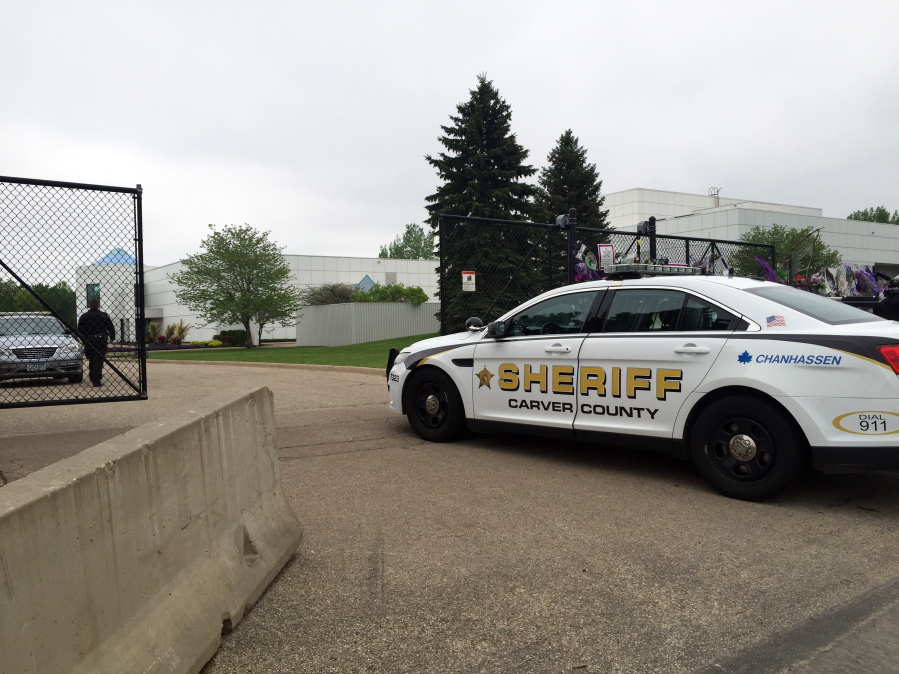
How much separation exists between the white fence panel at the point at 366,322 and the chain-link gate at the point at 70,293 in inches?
1206

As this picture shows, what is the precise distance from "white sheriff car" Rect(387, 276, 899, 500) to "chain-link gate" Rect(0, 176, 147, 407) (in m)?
3.66

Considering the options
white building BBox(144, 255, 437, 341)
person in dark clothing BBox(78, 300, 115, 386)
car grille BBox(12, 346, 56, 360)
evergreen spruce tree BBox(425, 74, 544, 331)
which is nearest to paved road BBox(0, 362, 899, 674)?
person in dark clothing BBox(78, 300, 115, 386)

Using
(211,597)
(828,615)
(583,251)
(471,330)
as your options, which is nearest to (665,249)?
(583,251)

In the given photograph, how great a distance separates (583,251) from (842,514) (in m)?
8.19

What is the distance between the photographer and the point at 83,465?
2383mm

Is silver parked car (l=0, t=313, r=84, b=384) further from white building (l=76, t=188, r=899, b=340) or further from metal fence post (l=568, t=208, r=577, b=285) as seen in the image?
white building (l=76, t=188, r=899, b=340)

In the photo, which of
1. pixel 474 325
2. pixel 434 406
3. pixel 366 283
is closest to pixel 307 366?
pixel 434 406

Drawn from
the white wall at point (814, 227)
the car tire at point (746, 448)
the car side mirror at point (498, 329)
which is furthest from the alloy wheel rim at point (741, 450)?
the white wall at point (814, 227)

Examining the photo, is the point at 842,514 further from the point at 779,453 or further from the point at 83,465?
the point at 83,465

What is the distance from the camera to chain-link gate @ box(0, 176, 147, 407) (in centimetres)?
707

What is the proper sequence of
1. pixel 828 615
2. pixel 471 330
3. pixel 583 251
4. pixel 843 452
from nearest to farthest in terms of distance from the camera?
pixel 828 615
pixel 843 452
pixel 471 330
pixel 583 251

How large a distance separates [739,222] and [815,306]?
47183 millimetres

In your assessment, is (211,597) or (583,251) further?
(583,251)

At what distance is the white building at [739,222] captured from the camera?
163 ft
